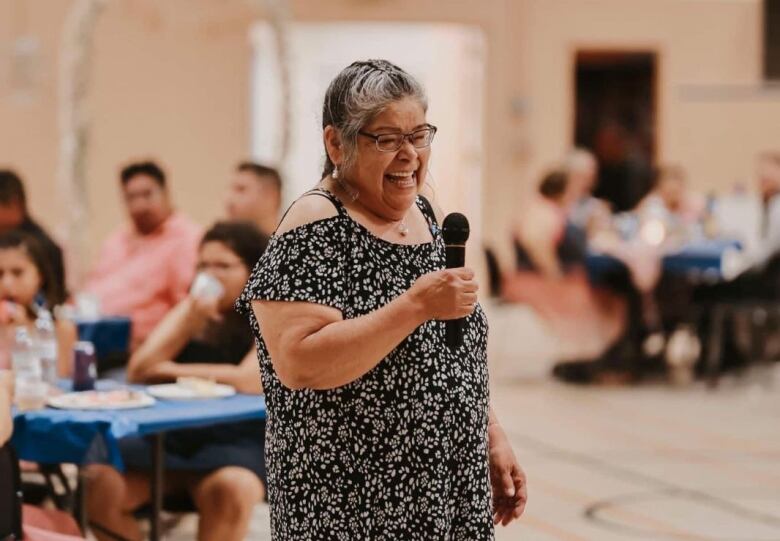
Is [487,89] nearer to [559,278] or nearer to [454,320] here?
[559,278]

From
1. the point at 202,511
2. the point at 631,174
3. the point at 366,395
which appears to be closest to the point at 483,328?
the point at 366,395

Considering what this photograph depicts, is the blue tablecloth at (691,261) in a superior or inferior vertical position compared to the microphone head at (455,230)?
inferior

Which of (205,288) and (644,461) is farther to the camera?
(644,461)

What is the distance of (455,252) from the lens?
2285 mm

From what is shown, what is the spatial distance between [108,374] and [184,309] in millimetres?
1192

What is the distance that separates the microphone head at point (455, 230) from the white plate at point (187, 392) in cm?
195

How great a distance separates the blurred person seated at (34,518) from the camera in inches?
127

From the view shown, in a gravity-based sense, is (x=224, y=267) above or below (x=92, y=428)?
above

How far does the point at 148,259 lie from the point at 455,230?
14.8ft

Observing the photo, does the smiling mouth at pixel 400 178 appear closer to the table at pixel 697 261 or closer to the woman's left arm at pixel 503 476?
the woman's left arm at pixel 503 476

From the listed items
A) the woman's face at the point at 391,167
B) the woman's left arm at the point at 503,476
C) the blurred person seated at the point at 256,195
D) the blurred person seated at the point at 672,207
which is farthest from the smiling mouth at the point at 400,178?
the blurred person seated at the point at 672,207

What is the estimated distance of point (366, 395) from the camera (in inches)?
89.2

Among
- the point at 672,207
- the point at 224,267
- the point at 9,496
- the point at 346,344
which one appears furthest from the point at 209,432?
the point at 672,207

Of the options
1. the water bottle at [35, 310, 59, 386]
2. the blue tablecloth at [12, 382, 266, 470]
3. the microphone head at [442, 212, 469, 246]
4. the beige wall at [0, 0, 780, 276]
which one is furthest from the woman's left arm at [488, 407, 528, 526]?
the beige wall at [0, 0, 780, 276]
